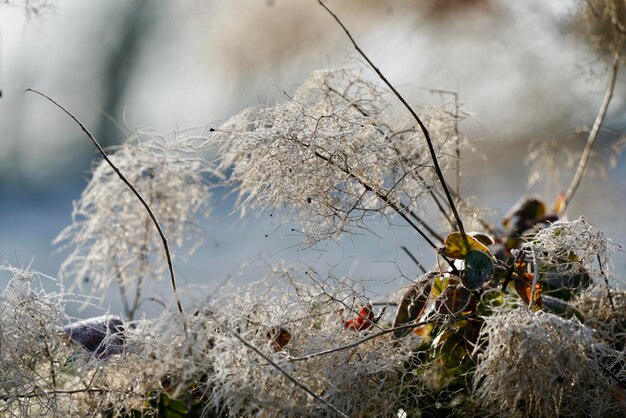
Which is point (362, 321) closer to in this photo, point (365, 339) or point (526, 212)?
point (365, 339)

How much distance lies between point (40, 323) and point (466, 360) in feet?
0.81

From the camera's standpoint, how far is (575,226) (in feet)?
1.51

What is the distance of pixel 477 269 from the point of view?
0.46m

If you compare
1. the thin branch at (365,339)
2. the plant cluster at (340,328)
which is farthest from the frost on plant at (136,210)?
the thin branch at (365,339)

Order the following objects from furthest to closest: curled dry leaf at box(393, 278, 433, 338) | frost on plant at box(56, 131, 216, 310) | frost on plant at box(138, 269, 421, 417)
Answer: frost on plant at box(56, 131, 216, 310), curled dry leaf at box(393, 278, 433, 338), frost on plant at box(138, 269, 421, 417)

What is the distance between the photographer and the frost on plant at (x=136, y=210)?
0.67m

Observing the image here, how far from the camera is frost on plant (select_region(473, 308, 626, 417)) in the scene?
0.40 m

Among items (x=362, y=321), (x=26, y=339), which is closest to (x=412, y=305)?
(x=362, y=321)

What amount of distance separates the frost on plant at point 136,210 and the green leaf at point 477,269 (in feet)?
0.88

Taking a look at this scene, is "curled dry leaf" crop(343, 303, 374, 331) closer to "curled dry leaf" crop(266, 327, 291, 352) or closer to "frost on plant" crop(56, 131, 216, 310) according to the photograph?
"curled dry leaf" crop(266, 327, 291, 352)

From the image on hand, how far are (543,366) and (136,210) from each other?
1.23 ft

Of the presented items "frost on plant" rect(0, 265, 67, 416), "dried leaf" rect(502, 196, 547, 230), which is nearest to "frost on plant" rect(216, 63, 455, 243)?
"frost on plant" rect(0, 265, 67, 416)

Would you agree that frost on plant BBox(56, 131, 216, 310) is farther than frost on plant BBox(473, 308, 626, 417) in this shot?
Yes

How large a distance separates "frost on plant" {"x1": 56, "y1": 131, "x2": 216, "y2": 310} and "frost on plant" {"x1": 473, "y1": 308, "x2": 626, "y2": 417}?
0.32 meters
